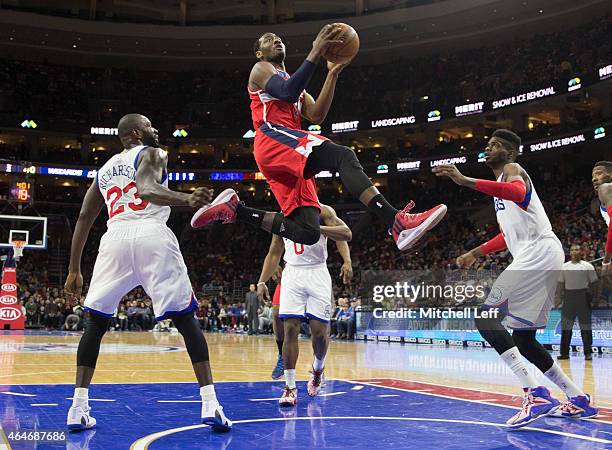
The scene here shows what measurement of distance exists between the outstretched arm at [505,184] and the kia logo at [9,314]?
815 inches

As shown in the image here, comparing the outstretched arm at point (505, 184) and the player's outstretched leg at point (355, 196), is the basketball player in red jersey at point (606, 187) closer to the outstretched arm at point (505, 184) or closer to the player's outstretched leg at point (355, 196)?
the outstretched arm at point (505, 184)

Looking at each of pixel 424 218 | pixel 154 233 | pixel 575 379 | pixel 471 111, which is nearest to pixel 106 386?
pixel 154 233

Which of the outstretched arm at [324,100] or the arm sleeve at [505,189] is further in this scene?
the outstretched arm at [324,100]

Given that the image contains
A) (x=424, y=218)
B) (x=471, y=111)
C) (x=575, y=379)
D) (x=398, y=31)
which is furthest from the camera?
(x=398, y=31)

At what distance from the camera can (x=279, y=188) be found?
16.1ft

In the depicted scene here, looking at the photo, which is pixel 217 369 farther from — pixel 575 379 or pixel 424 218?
pixel 424 218

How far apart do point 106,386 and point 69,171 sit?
103 ft

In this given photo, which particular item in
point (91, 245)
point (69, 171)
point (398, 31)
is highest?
point (398, 31)

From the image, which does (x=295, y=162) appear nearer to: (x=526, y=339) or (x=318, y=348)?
(x=526, y=339)

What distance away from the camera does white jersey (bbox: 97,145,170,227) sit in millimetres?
4730

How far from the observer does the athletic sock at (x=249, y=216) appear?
16.4ft

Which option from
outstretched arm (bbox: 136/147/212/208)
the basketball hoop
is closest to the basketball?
outstretched arm (bbox: 136/147/212/208)

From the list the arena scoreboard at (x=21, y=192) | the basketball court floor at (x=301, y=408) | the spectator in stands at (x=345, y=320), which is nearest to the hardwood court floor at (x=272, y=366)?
the basketball court floor at (x=301, y=408)

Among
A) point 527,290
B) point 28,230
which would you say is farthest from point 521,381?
point 28,230
